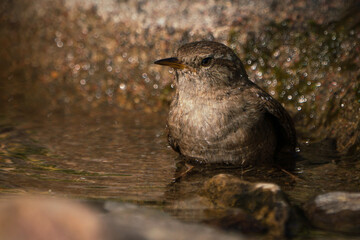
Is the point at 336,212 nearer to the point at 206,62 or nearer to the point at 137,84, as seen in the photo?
the point at 206,62

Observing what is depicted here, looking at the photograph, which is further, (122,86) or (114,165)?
(122,86)

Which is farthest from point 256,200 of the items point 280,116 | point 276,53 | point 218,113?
point 276,53

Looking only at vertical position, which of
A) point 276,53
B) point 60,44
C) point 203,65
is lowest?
point 203,65

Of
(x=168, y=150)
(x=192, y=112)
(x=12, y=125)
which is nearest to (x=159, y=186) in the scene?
(x=192, y=112)

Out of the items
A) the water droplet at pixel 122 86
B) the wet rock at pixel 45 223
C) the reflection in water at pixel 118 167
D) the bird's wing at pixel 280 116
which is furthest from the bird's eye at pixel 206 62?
the water droplet at pixel 122 86

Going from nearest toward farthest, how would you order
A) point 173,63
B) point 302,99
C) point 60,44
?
1. point 173,63
2. point 302,99
3. point 60,44

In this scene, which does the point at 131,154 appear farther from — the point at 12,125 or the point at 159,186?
the point at 12,125
